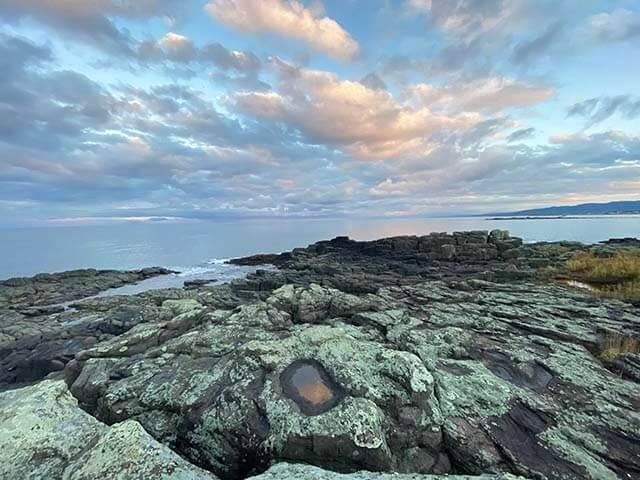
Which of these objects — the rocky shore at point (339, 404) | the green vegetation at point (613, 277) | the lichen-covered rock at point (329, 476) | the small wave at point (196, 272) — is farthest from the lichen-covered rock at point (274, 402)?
the small wave at point (196, 272)

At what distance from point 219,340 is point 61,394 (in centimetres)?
422

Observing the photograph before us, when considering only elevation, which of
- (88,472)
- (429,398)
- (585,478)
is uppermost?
(88,472)

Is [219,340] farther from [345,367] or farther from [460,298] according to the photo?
[460,298]

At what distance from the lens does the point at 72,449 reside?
5723 millimetres

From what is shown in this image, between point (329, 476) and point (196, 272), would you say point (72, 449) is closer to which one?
point (329, 476)

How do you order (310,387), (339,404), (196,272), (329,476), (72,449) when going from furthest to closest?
(196,272) < (310,387) < (339,404) < (72,449) < (329,476)

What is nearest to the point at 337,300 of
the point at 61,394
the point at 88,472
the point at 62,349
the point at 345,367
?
the point at 345,367

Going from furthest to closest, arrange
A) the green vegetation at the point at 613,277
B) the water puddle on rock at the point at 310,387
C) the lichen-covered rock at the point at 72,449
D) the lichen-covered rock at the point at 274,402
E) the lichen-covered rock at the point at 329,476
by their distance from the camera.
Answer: the green vegetation at the point at 613,277, the water puddle on rock at the point at 310,387, the lichen-covered rock at the point at 274,402, the lichen-covered rock at the point at 72,449, the lichen-covered rock at the point at 329,476

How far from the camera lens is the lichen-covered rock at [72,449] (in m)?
4.87

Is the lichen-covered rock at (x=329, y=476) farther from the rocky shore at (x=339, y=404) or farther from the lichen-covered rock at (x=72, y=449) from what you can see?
the lichen-covered rock at (x=72, y=449)

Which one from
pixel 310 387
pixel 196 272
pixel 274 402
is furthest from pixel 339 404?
pixel 196 272

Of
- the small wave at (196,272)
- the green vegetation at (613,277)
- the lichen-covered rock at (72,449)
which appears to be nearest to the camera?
the lichen-covered rock at (72,449)

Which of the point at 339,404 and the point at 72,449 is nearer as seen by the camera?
the point at 72,449

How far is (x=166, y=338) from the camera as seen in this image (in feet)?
39.9
